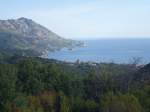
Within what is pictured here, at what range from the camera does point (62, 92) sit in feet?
126

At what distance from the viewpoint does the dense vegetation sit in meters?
30.8

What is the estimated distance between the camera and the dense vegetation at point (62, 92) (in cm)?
3080

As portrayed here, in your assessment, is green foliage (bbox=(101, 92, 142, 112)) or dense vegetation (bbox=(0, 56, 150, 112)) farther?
dense vegetation (bbox=(0, 56, 150, 112))

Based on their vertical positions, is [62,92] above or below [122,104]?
below

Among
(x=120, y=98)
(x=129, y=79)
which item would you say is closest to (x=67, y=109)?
(x=120, y=98)

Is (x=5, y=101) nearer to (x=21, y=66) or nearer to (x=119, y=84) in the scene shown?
(x=21, y=66)

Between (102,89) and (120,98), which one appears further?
(102,89)

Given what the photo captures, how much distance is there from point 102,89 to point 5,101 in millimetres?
12102

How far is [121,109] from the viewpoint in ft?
94.3

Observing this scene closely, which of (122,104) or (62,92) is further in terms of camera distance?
(62,92)

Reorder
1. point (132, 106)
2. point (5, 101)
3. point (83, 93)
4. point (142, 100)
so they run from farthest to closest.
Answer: point (83, 93) < point (5, 101) < point (142, 100) < point (132, 106)

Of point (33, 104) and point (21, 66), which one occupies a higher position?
point (21, 66)

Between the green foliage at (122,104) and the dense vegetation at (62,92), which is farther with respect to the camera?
the dense vegetation at (62,92)

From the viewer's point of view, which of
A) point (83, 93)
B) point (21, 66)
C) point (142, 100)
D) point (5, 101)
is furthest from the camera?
point (21, 66)
